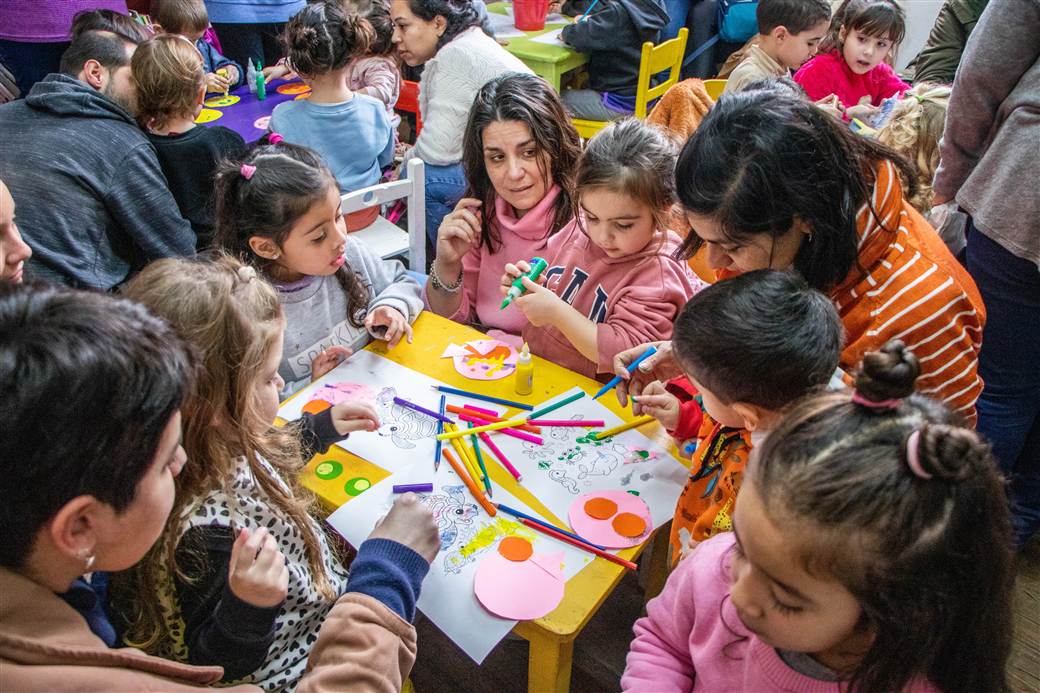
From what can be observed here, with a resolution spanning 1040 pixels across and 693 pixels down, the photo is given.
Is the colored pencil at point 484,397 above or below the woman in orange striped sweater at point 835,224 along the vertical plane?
below

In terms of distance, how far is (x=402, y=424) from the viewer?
58.9 inches

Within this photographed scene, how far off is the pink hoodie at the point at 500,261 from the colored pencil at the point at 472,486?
2.31 feet

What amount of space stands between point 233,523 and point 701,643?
2.29 feet

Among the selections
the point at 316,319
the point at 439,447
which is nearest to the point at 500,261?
the point at 316,319

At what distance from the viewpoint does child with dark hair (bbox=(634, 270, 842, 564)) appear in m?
1.13

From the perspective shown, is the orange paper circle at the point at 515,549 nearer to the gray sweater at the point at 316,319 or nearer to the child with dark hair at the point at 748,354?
the child with dark hair at the point at 748,354

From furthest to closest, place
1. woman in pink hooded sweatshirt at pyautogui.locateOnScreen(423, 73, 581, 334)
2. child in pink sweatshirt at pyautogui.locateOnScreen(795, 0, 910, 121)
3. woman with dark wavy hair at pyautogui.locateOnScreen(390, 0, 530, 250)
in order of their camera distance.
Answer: child in pink sweatshirt at pyautogui.locateOnScreen(795, 0, 910, 121)
woman with dark wavy hair at pyautogui.locateOnScreen(390, 0, 530, 250)
woman in pink hooded sweatshirt at pyautogui.locateOnScreen(423, 73, 581, 334)

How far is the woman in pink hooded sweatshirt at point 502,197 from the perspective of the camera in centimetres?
199

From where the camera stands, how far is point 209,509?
3.49 ft

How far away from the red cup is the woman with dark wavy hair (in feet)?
4.66

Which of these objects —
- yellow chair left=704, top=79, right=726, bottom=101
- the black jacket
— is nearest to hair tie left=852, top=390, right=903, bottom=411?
yellow chair left=704, top=79, right=726, bottom=101

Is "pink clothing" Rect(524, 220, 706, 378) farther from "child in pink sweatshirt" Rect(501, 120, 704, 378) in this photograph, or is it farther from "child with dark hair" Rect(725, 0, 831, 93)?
"child with dark hair" Rect(725, 0, 831, 93)

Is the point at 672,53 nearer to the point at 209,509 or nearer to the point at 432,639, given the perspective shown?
the point at 432,639

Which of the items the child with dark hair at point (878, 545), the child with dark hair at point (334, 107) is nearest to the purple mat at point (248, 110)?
the child with dark hair at point (334, 107)
